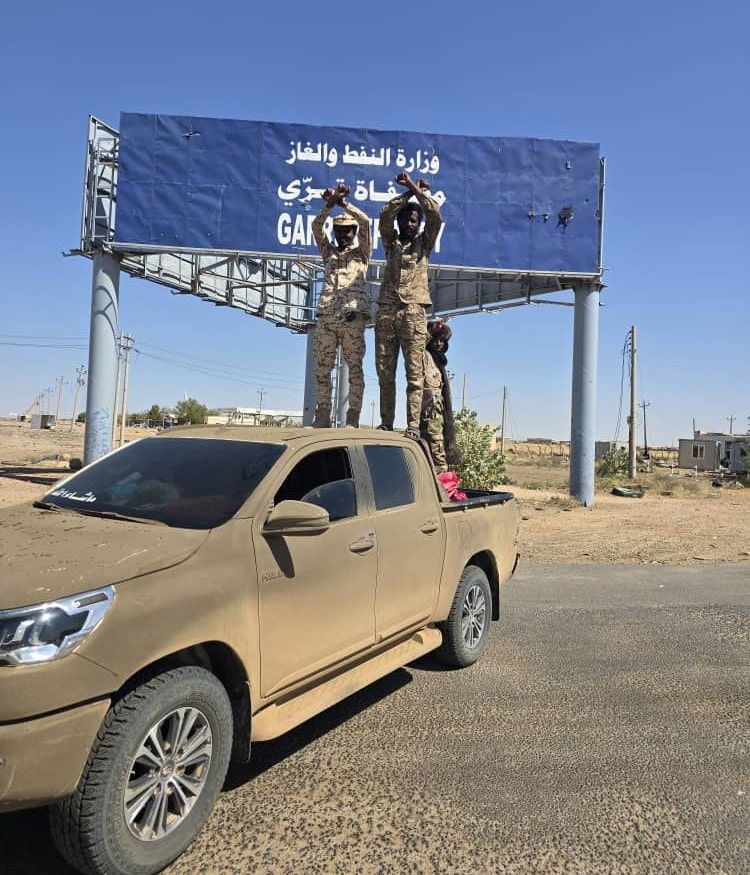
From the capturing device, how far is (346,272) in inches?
283

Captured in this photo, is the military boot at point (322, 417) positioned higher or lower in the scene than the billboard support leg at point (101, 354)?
lower

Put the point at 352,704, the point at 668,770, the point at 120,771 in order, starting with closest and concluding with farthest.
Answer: the point at 120,771 → the point at 668,770 → the point at 352,704

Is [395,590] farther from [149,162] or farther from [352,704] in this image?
[149,162]

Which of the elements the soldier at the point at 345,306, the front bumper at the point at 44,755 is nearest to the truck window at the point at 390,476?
the front bumper at the point at 44,755

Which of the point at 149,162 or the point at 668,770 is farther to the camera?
the point at 149,162

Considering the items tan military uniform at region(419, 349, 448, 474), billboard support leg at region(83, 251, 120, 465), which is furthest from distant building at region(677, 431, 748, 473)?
tan military uniform at region(419, 349, 448, 474)

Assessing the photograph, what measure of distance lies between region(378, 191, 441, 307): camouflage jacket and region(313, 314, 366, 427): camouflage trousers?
452 mm

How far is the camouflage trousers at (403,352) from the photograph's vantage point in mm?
6895

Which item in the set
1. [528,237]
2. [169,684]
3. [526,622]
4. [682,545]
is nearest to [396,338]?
[526,622]

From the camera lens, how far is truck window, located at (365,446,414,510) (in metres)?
4.10

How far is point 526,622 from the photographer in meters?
6.38

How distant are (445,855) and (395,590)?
1478mm

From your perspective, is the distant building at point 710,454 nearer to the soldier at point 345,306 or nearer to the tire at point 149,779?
the soldier at point 345,306

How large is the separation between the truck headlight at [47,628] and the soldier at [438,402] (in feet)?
15.7
